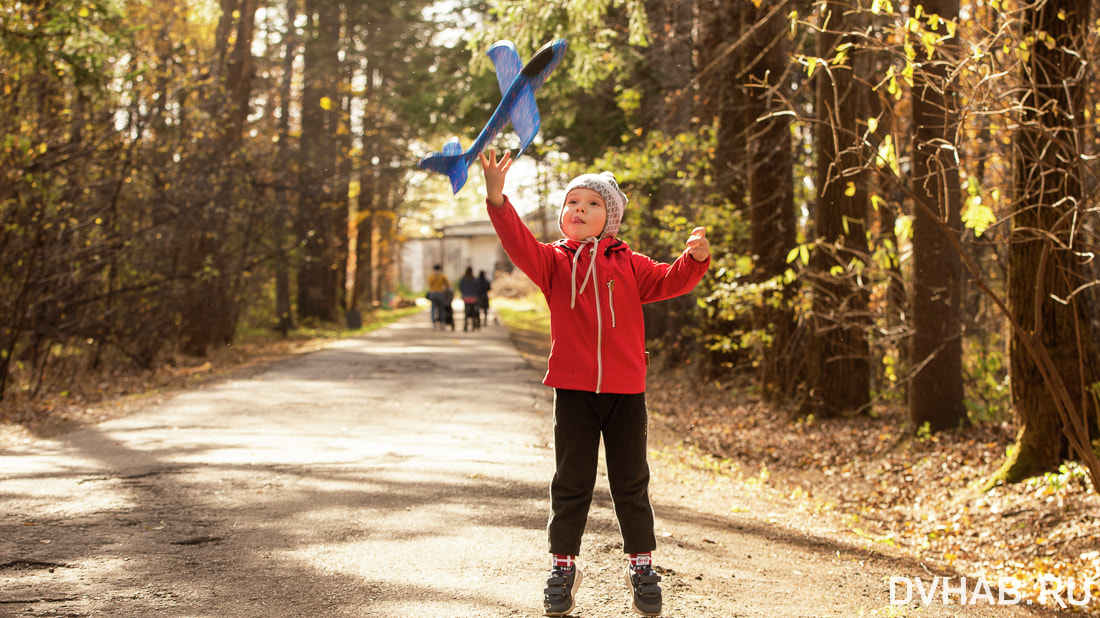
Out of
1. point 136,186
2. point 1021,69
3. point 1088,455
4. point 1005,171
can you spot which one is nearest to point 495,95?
point 136,186

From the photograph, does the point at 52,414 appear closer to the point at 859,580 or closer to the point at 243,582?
the point at 243,582

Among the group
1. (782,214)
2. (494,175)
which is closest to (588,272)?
(494,175)

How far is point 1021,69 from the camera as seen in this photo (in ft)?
22.6

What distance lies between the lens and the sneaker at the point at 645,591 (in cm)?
407

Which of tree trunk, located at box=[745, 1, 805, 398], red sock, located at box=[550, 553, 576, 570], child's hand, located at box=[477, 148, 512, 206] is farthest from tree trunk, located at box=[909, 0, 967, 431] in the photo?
child's hand, located at box=[477, 148, 512, 206]

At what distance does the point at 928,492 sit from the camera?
8.72 meters

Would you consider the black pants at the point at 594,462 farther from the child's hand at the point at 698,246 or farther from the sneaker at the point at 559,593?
the child's hand at the point at 698,246

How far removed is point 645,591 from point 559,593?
0.37 m

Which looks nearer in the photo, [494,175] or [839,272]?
[494,175]

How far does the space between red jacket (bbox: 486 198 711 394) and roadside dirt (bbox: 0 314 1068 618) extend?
3.52 ft

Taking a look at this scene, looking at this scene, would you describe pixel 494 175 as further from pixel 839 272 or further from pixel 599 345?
pixel 839 272

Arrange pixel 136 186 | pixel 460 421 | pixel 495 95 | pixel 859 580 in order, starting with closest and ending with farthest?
pixel 859 580, pixel 460 421, pixel 136 186, pixel 495 95

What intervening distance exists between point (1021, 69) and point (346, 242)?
27532 mm

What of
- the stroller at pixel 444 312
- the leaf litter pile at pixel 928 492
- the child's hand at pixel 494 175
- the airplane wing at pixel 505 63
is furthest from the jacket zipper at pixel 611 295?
the stroller at pixel 444 312
